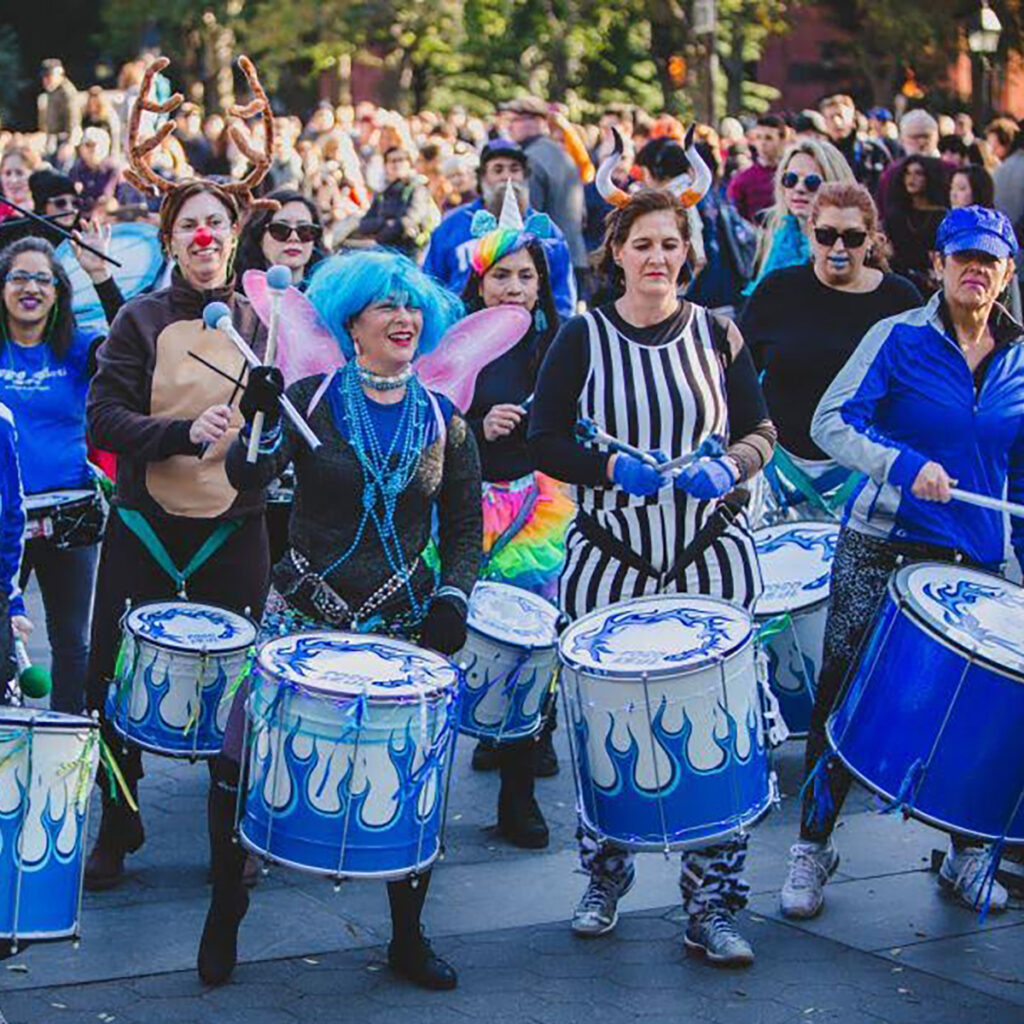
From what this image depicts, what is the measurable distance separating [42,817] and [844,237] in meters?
3.94

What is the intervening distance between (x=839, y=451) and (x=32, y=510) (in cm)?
258

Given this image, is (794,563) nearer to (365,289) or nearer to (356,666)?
(365,289)

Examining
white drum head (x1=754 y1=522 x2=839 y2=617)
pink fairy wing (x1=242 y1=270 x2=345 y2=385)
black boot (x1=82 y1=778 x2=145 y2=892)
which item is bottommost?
black boot (x1=82 y1=778 x2=145 y2=892)

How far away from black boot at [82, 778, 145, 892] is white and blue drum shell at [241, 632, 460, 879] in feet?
4.11

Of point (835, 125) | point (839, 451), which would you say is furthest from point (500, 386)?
point (835, 125)

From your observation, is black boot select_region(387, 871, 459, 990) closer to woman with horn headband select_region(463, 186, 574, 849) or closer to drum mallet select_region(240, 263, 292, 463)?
drum mallet select_region(240, 263, 292, 463)

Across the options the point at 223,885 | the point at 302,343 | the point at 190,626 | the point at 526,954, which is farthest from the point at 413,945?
the point at 302,343

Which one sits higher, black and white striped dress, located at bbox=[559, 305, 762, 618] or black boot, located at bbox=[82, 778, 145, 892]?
black and white striped dress, located at bbox=[559, 305, 762, 618]

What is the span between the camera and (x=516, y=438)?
7.14m

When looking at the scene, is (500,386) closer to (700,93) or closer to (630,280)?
(630,280)

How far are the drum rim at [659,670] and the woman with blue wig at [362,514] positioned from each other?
0.28m

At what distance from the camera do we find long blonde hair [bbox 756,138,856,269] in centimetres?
911

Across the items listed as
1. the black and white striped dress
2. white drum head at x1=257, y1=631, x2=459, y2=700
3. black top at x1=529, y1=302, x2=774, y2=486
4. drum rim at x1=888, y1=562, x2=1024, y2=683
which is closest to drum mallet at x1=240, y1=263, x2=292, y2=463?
white drum head at x1=257, y1=631, x2=459, y2=700

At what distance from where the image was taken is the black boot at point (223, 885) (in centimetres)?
526
